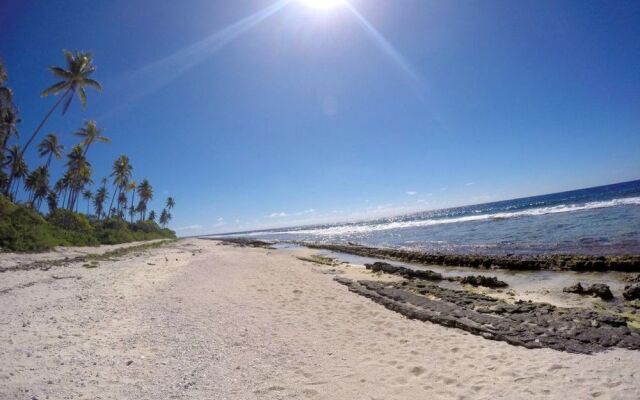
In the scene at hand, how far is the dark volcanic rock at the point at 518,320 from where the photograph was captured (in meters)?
7.06

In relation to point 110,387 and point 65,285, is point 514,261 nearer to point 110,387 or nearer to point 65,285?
point 110,387

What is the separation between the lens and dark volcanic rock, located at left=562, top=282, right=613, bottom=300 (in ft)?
34.3

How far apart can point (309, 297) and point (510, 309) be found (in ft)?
Answer: 22.4

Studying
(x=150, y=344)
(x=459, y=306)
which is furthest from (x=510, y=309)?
(x=150, y=344)

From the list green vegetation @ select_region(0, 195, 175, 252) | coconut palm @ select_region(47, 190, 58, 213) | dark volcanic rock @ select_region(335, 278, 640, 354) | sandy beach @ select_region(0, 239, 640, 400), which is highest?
coconut palm @ select_region(47, 190, 58, 213)

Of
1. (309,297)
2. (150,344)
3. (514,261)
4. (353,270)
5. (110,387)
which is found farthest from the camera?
(353,270)

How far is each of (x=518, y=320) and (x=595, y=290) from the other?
4.76 m

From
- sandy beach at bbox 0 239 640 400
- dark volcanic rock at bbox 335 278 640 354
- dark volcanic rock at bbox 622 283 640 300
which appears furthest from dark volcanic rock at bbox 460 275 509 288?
sandy beach at bbox 0 239 640 400

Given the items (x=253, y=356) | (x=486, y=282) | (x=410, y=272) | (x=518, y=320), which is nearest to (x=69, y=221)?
(x=410, y=272)

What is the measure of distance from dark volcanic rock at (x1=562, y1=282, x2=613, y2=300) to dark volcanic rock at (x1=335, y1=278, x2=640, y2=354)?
2478 mm

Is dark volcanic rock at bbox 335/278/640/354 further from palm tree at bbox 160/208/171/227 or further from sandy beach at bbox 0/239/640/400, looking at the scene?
palm tree at bbox 160/208/171/227

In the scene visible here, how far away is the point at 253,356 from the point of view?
20.7 feet

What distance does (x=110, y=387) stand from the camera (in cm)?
471

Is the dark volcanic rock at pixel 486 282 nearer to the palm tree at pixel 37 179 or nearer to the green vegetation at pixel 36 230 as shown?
the green vegetation at pixel 36 230
